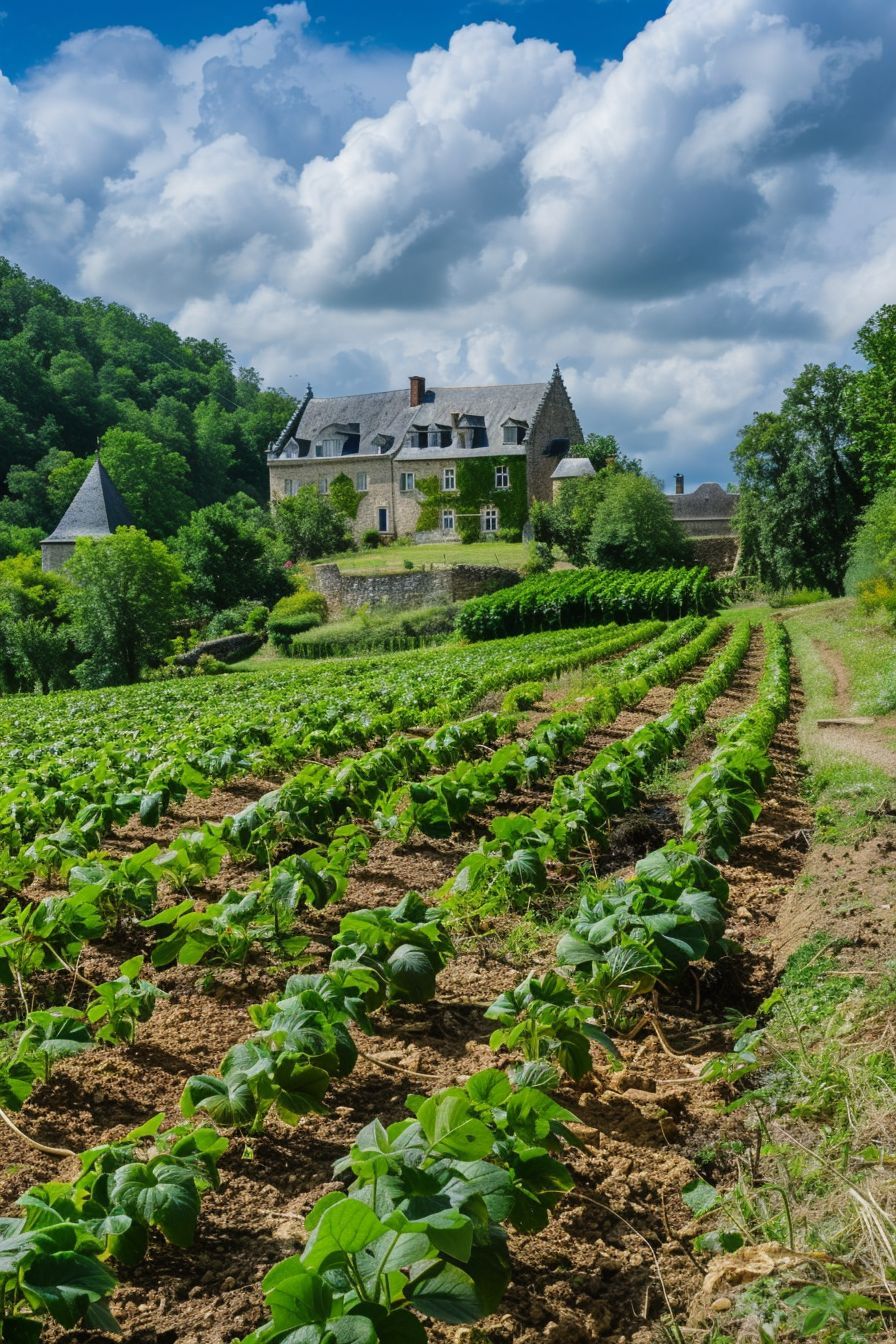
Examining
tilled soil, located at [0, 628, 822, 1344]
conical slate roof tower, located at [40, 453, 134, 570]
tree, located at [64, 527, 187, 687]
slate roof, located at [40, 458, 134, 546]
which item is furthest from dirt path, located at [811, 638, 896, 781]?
slate roof, located at [40, 458, 134, 546]

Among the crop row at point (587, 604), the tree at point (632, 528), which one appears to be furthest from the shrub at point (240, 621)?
the tree at point (632, 528)

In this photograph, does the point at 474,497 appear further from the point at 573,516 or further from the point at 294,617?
the point at 294,617

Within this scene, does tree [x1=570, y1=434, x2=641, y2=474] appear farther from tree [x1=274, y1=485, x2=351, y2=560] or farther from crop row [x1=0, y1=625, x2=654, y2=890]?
crop row [x1=0, y1=625, x2=654, y2=890]

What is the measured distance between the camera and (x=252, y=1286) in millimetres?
2947

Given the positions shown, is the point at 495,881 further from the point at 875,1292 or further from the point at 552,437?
the point at 552,437

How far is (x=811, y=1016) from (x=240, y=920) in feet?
8.34

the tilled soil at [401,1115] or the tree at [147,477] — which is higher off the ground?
the tree at [147,477]

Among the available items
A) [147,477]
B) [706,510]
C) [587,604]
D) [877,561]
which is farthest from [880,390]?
[147,477]

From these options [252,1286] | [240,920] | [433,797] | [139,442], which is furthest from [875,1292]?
[139,442]

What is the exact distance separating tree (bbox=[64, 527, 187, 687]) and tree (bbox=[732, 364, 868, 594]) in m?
27.4

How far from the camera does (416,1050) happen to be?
4.41m

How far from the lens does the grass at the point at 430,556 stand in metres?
53.6

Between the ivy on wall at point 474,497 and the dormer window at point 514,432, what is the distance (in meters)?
1.12

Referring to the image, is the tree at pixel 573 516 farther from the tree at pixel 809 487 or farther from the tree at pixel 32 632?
the tree at pixel 32 632
